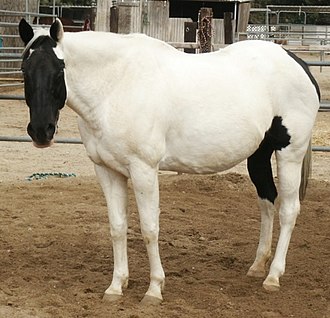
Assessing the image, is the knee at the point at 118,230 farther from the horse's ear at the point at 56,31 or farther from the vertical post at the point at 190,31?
the vertical post at the point at 190,31

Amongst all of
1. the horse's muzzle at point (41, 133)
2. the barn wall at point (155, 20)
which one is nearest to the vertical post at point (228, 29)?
the barn wall at point (155, 20)

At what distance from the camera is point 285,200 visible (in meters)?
5.10

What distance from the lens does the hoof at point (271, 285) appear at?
4902 mm

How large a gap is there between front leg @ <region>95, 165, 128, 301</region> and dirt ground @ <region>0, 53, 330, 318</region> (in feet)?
0.33

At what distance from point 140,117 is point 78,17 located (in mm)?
31026

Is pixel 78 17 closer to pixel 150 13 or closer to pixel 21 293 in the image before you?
pixel 150 13

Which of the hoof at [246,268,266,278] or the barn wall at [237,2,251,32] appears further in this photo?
the barn wall at [237,2,251,32]

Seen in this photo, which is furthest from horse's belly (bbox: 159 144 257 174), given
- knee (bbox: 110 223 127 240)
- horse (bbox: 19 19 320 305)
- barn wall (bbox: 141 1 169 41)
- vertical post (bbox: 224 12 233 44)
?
barn wall (bbox: 141 1 169 41)

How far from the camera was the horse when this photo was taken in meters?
4.27

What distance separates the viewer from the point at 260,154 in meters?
5.32

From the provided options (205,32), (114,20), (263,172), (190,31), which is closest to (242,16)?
(114,20)

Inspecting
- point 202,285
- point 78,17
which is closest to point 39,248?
point 202,285

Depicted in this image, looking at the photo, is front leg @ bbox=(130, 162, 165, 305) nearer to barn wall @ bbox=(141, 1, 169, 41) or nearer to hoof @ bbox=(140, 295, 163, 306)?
hoof @ bbox=(140, 295, 163, 306)

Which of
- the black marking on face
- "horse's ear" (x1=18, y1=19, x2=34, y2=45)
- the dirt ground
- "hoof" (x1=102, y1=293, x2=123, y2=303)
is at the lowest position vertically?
the dirt ground
